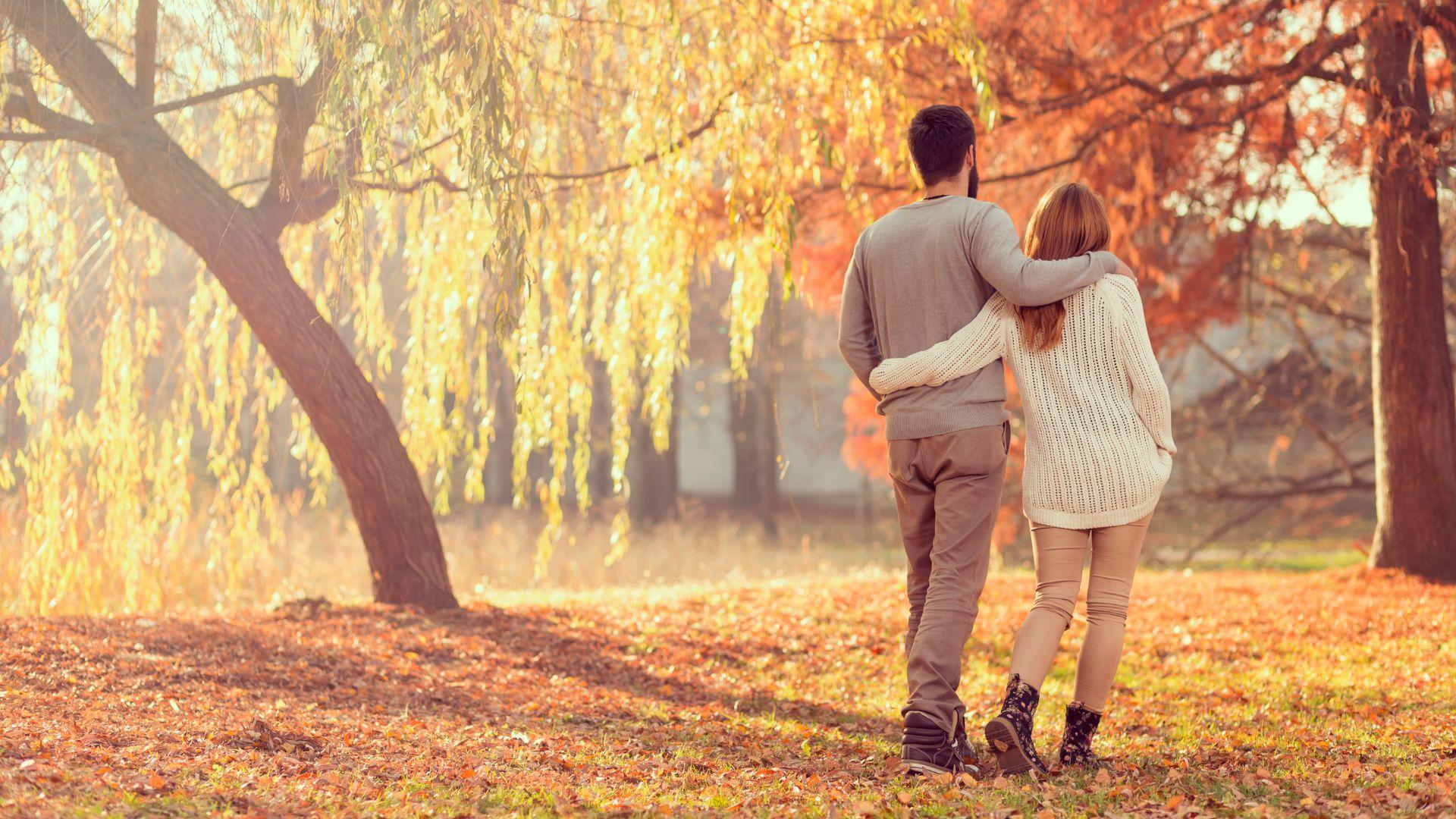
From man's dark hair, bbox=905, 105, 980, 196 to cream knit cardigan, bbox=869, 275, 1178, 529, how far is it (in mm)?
378

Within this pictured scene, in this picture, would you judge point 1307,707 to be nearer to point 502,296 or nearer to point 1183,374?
point 502,296

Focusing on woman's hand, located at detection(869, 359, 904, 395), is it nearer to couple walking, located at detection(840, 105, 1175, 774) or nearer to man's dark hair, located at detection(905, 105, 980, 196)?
couple walking, located at detection(840, 105, 1175, 774)

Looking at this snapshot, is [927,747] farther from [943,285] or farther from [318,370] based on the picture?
[318,370]

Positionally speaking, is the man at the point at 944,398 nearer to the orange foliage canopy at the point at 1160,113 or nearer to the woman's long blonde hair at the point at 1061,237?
the woman's long blonde hair at the point at 1061,237

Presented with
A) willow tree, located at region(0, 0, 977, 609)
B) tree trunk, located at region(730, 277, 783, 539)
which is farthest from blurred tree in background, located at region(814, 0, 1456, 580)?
tree trunk, located at region(730, 277, 783, 539)

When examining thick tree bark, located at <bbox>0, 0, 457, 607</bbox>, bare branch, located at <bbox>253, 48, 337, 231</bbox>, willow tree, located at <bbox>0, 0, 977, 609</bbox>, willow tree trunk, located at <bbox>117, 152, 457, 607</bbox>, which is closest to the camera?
willow tree, located at <bbox>0, 0, 977, 609</bbox>

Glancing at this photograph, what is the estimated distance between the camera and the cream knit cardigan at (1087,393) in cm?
319

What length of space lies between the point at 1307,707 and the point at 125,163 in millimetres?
5426

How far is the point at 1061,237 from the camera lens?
3.26m

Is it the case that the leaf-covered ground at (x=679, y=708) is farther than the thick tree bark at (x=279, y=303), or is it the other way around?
the thick tree bark at (x=279, y=303)

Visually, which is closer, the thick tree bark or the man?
the man

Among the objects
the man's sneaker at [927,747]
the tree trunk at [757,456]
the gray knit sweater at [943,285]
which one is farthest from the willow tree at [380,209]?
the tree trunk at [757,456]

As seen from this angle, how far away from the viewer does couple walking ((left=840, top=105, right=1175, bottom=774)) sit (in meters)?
3.18

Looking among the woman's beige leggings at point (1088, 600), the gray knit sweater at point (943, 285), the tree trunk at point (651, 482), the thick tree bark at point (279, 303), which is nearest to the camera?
the gray knit sweater at point (943, 285)
